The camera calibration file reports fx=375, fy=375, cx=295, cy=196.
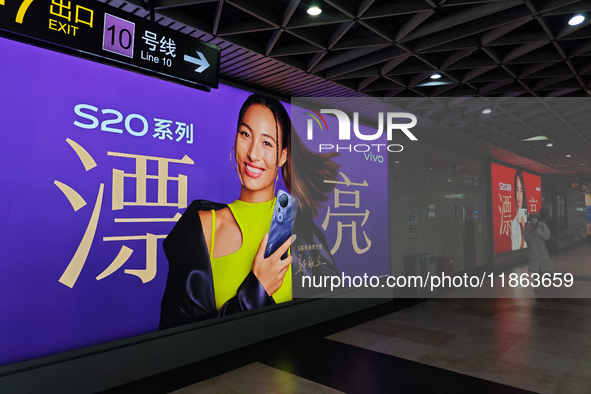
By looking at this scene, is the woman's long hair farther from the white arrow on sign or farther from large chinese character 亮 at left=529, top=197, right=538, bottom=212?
large chinese character 亮 at left=529, top=197, right=538, bottom=212

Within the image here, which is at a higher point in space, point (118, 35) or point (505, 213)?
point (118, 35)

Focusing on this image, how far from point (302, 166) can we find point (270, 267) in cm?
163

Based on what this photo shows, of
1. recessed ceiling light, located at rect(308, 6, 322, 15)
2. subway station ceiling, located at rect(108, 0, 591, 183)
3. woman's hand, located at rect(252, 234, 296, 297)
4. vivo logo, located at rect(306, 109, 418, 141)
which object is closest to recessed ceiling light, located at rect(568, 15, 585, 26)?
subway station ceiling, located at rect(108, 0, 591, 183)

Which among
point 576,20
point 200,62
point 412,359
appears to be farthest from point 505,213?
point 200,62

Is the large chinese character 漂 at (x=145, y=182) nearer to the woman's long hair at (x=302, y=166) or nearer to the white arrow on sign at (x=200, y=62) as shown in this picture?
the woman's long hair at (x=302, y=166)

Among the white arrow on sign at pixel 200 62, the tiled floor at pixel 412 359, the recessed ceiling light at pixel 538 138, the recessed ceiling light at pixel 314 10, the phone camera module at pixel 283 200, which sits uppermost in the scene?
the recessed ceiling light at pixel 314 10

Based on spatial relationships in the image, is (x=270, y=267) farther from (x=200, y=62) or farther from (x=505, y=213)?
(x=505, y=213)

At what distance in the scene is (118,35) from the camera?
7.92 feet

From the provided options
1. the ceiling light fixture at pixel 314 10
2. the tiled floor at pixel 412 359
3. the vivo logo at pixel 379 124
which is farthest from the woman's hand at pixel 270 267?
the ceiling light fixture at pixel 314 10

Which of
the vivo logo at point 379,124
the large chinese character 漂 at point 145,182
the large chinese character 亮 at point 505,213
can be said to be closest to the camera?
the large chinese character 漂 at point 145,182

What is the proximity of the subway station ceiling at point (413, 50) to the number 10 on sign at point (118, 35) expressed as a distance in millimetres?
762

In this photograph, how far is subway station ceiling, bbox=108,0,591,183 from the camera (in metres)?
3.29

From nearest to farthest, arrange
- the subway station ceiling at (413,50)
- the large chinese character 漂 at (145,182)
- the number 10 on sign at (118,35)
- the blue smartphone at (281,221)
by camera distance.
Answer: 1. the number 10 on sign at (118,35)
2. the subway station ceiling at (413,50)
3. the large chinese character 漂 at (145,182)
4. the blue smartphone at (281,221)

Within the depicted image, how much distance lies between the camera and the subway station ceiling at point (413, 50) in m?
3.29
